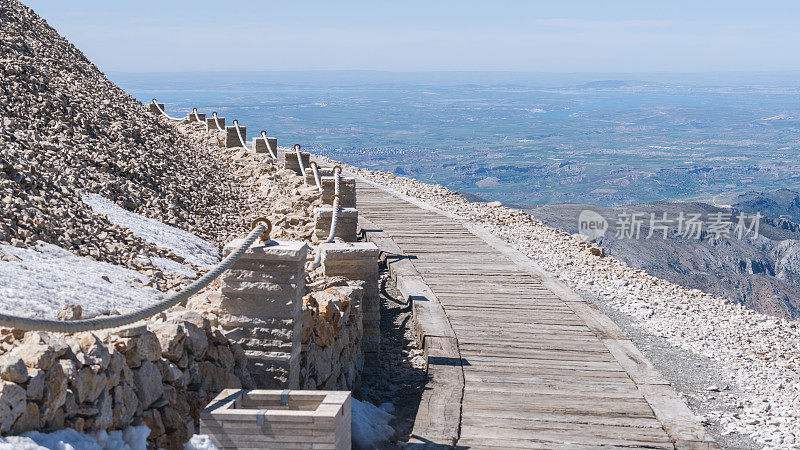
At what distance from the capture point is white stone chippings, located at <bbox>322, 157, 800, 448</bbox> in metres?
6.33

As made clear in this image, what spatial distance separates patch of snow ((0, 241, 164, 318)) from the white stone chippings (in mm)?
4746

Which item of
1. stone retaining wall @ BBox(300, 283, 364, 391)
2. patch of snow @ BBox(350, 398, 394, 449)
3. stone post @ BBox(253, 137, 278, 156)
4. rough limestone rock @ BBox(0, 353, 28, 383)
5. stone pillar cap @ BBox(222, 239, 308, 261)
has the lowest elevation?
patch of snow @ BBox(350, 398, 394, 449)

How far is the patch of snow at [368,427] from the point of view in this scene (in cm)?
526

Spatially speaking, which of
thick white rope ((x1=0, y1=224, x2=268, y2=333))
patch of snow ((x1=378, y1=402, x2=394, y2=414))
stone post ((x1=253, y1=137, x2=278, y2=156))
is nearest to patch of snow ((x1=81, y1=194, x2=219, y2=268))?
patch of snow ((x1=378, y1=402, x2=394, y2=414))

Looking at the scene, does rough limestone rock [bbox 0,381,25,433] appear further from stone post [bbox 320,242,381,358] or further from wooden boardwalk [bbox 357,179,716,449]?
stone post [bbox 320,242,381,358]

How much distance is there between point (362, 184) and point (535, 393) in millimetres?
12105

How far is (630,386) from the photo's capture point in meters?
6.59

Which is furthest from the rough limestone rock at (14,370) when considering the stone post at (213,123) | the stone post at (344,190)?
the stone post at (213,123)

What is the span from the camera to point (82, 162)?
36.7 ft

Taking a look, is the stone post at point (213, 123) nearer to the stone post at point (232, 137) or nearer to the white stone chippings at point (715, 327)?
the stone post at point (232, 137)

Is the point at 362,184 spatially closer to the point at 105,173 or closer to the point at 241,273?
the point at 105,173

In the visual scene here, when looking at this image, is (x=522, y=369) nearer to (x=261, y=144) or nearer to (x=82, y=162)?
(x=82, y=162)

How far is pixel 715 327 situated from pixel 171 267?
237 inches

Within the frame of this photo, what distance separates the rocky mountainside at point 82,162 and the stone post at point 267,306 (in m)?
2.64
